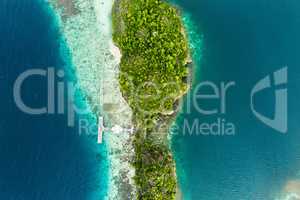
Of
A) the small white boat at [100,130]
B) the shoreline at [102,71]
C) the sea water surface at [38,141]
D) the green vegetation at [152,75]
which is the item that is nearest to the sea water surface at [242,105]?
the green vegetation at [152,75]

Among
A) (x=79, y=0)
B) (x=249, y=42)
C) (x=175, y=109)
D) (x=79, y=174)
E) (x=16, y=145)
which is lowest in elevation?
(x=79, y=174)

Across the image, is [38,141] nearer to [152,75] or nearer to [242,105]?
[152,75]

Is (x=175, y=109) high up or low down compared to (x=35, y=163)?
up

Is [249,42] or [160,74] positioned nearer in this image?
[160,74]

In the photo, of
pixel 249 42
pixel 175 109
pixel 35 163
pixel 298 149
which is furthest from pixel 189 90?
pixel 35 163

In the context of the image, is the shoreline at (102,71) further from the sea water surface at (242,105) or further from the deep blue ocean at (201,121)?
the sea water surface at (242,105)

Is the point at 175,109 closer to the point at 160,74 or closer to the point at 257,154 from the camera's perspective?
the point at 160,74

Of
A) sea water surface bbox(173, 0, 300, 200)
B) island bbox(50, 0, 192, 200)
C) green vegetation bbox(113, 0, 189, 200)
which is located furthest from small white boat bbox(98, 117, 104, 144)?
sea water surface bbox(173, 0, 300, 200)
